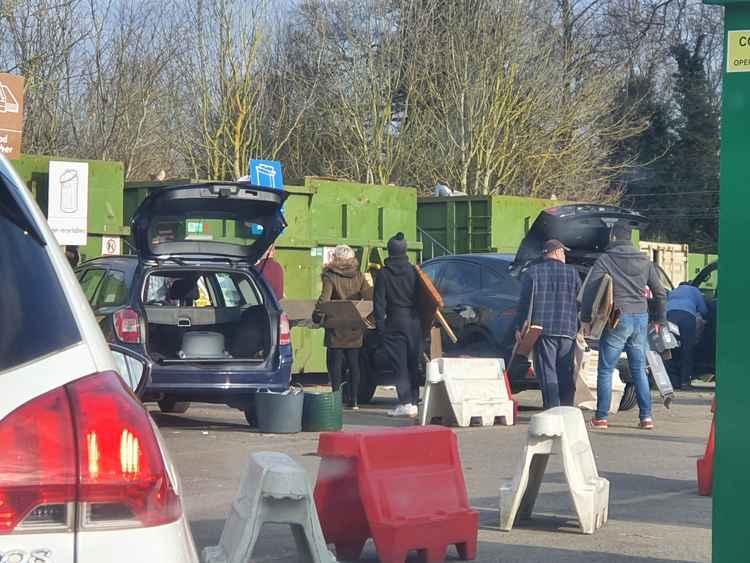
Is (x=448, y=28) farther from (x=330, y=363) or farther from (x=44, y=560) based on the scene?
(x=44, y=560)

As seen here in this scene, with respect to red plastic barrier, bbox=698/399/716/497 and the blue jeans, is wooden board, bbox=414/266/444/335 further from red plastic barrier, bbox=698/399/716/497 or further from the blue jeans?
red plastic barrier, bbox=698/399/716/497

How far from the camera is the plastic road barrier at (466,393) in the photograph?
12.8m

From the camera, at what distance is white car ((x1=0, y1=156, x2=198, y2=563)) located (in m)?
2.61

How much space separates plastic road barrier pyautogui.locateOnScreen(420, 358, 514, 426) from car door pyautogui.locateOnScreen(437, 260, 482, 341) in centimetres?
168

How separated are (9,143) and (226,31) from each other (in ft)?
76.6

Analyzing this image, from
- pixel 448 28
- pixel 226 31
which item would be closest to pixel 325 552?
pixel 226 31

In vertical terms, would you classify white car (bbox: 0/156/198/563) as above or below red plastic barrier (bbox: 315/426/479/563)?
above

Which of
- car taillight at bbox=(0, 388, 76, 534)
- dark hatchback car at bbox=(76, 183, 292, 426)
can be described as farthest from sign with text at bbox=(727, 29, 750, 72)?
dark hatchback car at bbox=(76, 183, 292, 426)

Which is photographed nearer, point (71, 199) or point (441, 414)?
point (441, 414)

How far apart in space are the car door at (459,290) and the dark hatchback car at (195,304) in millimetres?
2681

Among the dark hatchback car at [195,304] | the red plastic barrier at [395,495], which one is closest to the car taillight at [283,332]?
the dark hatchback car at [195,304]

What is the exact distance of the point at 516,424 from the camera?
13523mm

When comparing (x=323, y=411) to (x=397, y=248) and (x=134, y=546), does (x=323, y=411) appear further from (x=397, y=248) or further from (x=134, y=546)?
(x=134, y=546)

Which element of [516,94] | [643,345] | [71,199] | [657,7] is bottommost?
[643,345]
